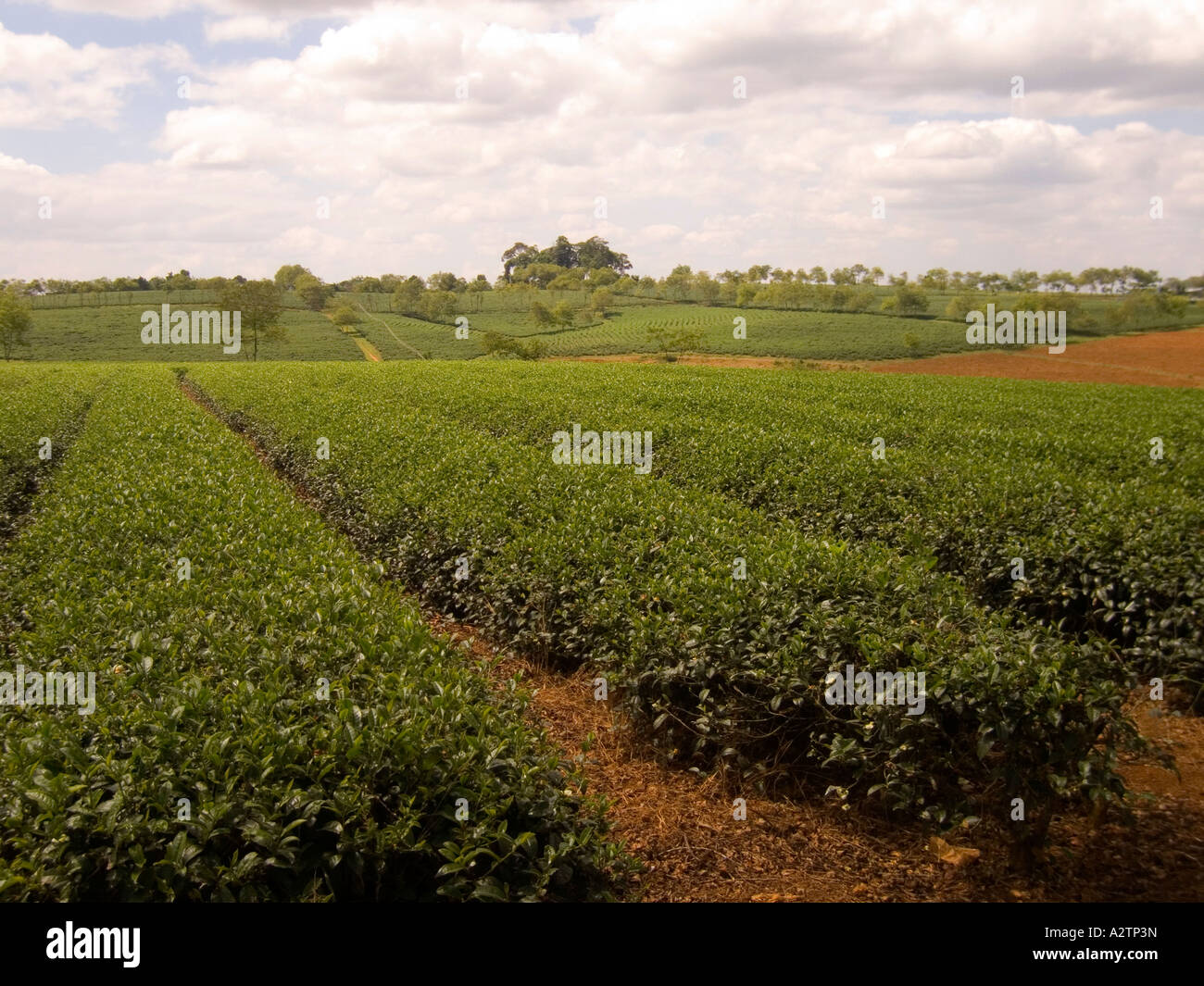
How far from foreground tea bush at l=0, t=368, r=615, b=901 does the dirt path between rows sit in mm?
646

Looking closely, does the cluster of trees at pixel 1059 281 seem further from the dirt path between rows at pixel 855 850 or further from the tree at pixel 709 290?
the dirt path between rows at pixel 855 850

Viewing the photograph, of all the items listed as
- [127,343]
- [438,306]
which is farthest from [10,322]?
[438,306]

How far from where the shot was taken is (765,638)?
17.2ft

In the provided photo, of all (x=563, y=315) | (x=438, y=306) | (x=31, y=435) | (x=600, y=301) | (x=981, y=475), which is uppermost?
(x=438, y=306)

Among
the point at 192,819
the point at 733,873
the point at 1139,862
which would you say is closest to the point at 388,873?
the point at 192,819

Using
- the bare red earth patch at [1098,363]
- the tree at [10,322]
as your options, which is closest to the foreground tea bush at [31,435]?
the bare red earth patch at [1098,363]

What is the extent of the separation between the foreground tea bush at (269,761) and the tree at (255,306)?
7321cm

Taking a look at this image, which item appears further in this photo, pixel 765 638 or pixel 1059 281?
pixel 1059 281

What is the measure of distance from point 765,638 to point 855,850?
4.46ft

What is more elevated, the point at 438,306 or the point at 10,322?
the point at 438,306

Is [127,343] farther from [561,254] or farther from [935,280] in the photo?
[935,280]

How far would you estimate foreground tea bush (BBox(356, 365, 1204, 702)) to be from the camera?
23.9 feet

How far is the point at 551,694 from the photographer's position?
6922mm
